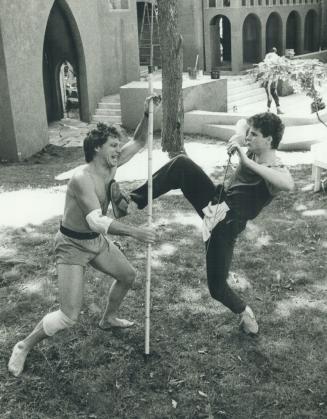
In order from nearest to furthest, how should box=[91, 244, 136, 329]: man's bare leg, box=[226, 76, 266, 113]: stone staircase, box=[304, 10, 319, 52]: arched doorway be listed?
box=[91, 244, 136, 329]: man's bare leg, box=[226, 76, 266, 113]: stone staircase, box=[304, 10, 319, 52]: arched doorway

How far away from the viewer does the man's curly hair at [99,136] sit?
14.0 feet

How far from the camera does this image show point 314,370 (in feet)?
15.1

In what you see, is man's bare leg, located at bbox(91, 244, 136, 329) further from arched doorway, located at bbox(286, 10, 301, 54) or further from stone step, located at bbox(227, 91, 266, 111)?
arched doorway, located at bbox(286, 10, 301, 54)

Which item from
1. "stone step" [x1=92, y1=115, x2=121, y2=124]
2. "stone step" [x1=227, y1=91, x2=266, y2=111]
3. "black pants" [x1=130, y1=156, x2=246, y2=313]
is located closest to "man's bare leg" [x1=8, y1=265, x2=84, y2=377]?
"black pants" [x1=130, y1=156, x2=246, y2=313]

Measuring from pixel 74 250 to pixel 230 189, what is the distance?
139cm

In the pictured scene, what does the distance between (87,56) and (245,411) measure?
15219 millimetres

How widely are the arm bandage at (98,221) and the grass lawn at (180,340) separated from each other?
134 centimetres

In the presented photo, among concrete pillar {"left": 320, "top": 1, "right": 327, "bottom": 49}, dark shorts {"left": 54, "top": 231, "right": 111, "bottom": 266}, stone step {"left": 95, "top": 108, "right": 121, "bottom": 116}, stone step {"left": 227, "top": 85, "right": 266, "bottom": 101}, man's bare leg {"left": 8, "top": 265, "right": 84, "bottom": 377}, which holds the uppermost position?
concrete pillar {"left": 320, "top": 1, "right": 327, "bottom": 49}

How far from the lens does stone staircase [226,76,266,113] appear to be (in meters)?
19.6

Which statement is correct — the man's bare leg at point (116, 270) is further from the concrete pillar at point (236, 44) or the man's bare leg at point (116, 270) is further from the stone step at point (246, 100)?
the concrete pillar at point (236, 44)

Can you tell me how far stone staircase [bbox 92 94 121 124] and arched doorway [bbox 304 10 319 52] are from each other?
1413cm

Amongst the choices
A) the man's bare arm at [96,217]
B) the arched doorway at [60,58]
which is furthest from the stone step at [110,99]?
the man's bare arm at [96,217]

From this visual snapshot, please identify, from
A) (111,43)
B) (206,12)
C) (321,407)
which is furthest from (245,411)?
(206,12)

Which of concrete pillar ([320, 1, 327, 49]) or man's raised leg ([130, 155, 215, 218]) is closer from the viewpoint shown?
man's raised leg ([130, 155, 215, 218])
